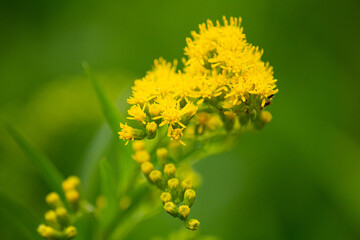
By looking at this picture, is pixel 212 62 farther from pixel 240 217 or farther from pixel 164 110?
pixel 240 217

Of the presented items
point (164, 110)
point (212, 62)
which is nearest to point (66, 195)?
point (164, 110)

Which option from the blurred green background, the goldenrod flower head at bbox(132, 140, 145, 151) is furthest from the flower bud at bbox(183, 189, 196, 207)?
the blurred green background

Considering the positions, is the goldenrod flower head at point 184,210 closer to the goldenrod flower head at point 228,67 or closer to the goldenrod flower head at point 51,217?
the goldenrod flower head at point 228,67

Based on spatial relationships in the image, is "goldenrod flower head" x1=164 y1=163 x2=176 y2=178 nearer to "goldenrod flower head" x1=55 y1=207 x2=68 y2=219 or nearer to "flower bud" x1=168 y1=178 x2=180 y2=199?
"flower bud" x1=168 y1=178 x2=180 y2=199

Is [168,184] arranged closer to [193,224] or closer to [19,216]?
[193,224]

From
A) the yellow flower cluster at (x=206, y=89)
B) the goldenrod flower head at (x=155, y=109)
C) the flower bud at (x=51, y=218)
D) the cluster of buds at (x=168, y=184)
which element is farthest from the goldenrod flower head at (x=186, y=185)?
the flower bud at (x=51, y=218)
